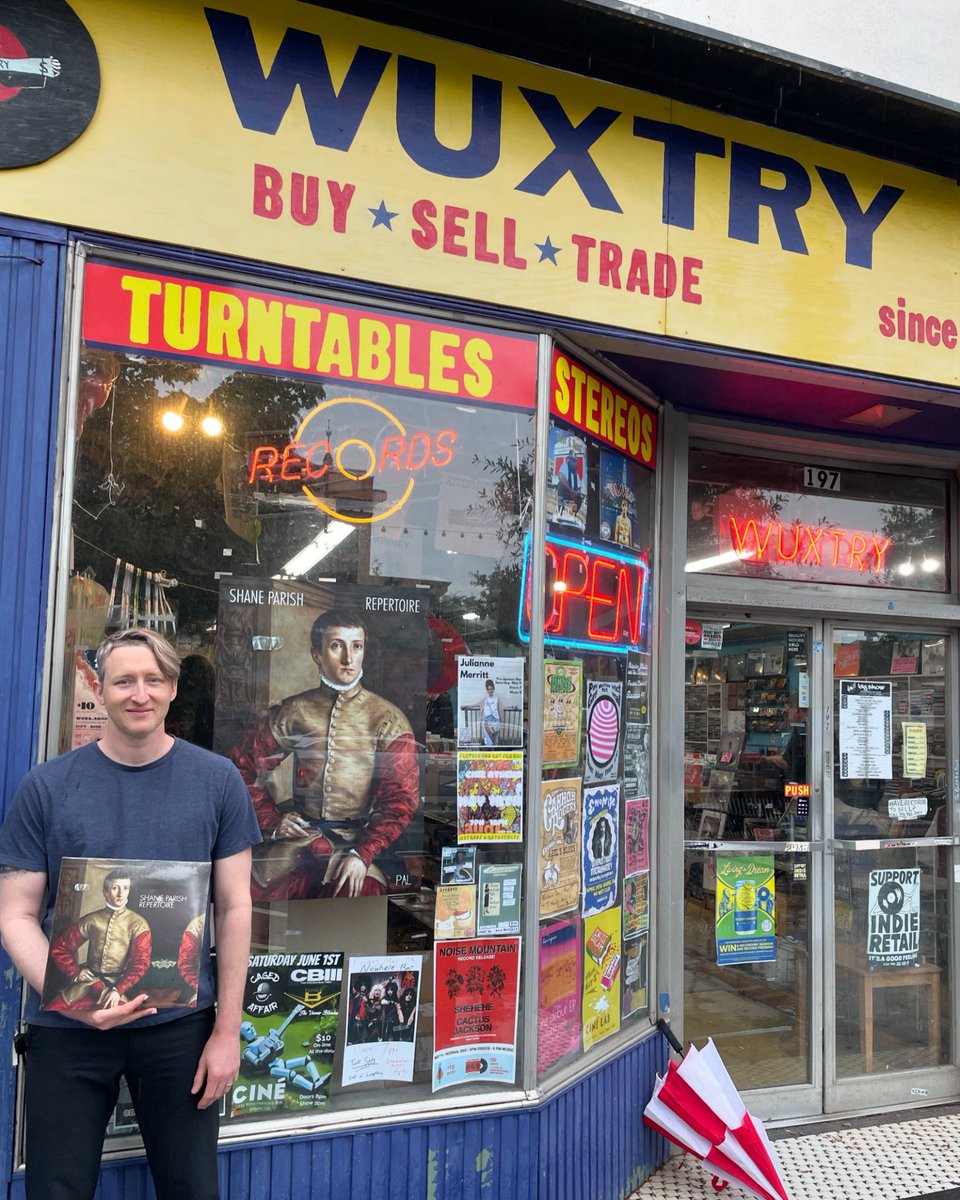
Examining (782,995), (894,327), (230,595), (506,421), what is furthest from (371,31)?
(782,995)

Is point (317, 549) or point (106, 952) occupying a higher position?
point (317, 549)

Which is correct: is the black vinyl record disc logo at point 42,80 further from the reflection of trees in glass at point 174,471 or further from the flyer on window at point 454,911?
the flyer on window at point 454,911

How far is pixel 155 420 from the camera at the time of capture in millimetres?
2922

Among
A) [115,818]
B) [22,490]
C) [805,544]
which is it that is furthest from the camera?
[805,544]

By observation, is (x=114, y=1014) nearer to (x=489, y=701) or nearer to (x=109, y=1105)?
(x=109, y=1105)

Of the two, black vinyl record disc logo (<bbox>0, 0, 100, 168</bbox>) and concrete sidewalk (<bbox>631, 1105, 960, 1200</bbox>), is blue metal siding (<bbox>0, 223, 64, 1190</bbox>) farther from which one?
concrete sidewalk (<bbox>631, 1105, 960, 1200</bbox>)

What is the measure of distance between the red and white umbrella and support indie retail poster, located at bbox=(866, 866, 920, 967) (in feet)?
4.59

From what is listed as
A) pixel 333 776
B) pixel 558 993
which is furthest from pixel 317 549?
pixel 558 993

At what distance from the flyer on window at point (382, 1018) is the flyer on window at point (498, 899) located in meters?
0.27

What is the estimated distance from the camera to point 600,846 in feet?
12.4

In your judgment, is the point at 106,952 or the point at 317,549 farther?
the point at 317,549

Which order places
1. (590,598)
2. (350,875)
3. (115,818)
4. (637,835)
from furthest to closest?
(637,835) → (590,598) → (350,875) → (115,818)

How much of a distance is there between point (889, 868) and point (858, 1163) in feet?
4.55

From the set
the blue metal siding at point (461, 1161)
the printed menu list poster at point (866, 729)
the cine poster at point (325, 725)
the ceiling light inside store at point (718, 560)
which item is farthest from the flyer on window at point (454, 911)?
the printed menu list poster at point (866, 729)
